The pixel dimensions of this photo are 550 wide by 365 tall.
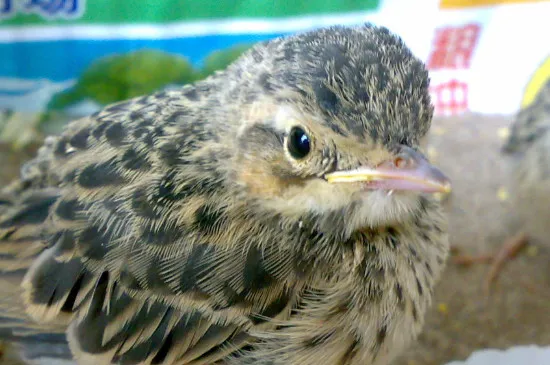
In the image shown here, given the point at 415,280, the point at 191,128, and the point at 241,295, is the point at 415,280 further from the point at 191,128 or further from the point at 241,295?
the point at 191,128

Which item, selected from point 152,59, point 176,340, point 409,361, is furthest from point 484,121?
point 176,340

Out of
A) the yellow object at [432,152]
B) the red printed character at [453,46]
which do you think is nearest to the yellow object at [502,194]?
the yellow object at [432,152]

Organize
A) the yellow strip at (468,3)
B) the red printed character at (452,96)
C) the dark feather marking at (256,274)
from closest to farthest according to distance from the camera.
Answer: the dark feather marking at (256,274)
the yellow strip at (468,3)
the red printed character at (452,96)

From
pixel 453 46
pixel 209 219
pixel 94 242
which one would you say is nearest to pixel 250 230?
pixel 209 219

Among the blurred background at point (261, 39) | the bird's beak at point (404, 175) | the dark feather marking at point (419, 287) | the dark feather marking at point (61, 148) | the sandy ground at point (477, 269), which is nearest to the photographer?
the bird's beak at point (404, 175)

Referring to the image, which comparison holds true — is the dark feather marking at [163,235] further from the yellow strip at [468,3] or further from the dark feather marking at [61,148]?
the yellow strip at [468,3]

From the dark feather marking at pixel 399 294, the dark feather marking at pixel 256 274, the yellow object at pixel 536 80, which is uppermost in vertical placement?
the dark feather marking at pixel 256 274

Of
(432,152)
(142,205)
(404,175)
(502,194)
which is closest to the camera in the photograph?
(404,175)

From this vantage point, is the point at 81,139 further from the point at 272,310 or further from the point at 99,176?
the point at 272,310

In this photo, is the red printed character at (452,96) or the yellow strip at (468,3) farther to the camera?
the red printed character at (452,96)
